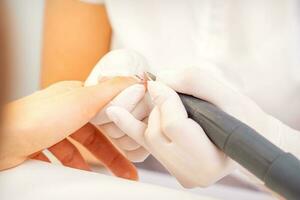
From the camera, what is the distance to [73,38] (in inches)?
33.4

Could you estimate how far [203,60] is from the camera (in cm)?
71

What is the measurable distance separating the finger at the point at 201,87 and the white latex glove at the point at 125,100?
0.17 ft

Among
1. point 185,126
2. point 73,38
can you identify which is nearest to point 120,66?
point 185,126

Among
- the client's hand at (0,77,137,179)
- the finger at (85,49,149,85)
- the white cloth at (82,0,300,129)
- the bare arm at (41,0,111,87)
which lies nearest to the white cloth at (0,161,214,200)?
the client's hand at (0,77,137,179)

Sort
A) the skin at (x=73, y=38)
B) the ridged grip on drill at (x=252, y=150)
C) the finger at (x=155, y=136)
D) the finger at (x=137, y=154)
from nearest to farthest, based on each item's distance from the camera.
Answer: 1. the ridged grip on drill at (x=252, y=150)
2. the finger at (x=155, y=136)
3. the finger at (x=137, y=154)
4. the skin at (x=73, y=38)

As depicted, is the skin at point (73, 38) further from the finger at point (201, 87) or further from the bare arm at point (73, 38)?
the finger at point (201, 87)

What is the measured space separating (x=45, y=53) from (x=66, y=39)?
0.07 m

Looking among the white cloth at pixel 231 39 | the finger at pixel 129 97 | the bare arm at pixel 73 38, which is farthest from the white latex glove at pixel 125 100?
the bare arm at pixel 73 38

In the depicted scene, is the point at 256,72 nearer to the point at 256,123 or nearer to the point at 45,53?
the point at 256,123

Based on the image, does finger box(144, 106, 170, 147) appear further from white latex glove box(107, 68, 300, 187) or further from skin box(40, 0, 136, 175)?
skin box(40, 0, 136, 175)

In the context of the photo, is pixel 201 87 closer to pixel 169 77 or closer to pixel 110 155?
pixel 169 77

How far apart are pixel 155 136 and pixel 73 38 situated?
0.51 m

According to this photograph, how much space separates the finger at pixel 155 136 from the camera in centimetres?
39

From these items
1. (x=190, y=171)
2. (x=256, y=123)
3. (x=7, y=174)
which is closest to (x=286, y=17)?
(x=256, y=123)
